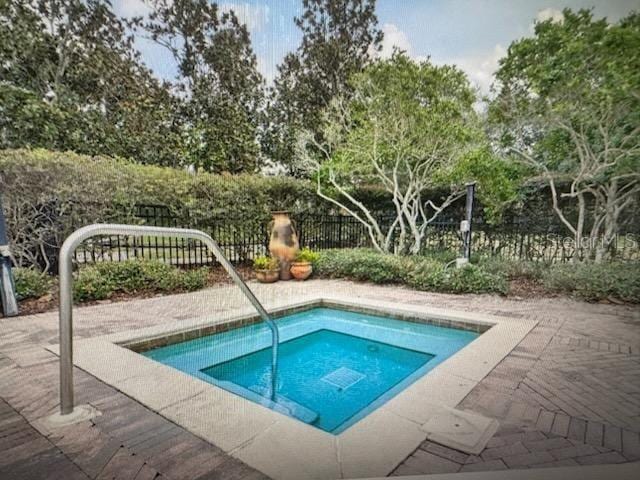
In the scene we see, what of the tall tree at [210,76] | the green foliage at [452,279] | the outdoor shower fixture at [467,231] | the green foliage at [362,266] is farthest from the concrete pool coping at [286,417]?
the green foliage at [362,266]

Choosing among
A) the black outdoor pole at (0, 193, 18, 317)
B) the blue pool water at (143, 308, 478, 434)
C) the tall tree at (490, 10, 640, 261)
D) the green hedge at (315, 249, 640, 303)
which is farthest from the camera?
the black outdoor pole at (0, 193, 18, 317)

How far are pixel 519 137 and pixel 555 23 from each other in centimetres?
24

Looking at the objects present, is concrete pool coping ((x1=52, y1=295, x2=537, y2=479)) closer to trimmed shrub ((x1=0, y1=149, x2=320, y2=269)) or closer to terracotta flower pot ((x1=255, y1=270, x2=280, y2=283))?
trimmed shrub ((x1=0, y1=149, x2=320, y2=269))

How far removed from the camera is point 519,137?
82 centimetres

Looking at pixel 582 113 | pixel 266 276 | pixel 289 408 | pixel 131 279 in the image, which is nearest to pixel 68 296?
pixel 289 408

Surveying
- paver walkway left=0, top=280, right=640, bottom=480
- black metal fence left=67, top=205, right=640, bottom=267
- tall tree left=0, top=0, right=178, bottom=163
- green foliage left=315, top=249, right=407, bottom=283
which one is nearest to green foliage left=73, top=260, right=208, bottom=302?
black metal fence left=67, top=205, right=640, bottom=267

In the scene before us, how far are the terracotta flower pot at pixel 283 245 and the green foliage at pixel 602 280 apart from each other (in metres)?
4.24

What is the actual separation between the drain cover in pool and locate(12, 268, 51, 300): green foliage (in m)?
2.35

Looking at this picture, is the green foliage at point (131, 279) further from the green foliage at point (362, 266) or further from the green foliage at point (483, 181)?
the green foliage at point (483, 181)

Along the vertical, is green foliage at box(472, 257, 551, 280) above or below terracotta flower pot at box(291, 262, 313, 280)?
above

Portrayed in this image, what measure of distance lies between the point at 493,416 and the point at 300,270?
394cm

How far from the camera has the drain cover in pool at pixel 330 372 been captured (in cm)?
197

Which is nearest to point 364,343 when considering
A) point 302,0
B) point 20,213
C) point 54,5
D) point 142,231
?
point 142,231

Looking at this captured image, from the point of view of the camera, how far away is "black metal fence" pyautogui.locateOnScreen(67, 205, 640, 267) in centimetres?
231
